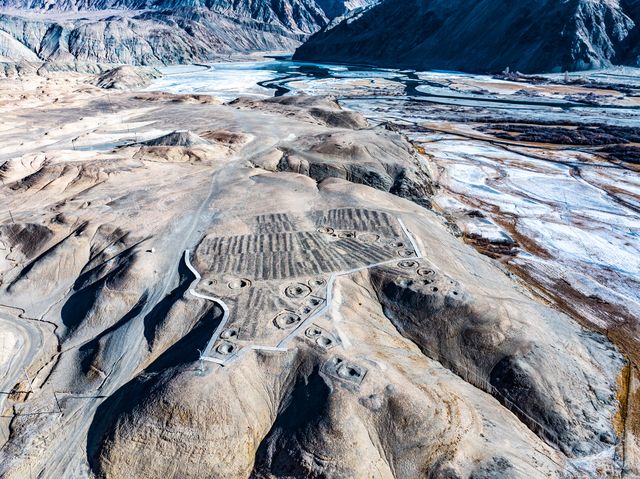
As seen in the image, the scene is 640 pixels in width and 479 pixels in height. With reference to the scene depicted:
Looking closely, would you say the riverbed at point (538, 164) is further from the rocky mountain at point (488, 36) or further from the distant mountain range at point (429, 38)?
the distant mountain range at point (429, 38)

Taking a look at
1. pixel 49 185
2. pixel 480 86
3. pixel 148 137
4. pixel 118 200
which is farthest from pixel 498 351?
pixel 480 86

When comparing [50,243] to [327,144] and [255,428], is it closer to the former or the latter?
[255,428]

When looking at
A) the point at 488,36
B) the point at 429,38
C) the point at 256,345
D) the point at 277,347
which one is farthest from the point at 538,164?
the point at 429,38

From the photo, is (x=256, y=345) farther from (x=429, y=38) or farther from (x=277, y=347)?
(x=429, y=38)

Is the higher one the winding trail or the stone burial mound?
the winding trail

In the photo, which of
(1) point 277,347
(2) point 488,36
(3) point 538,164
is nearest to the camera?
(1) point 277,347

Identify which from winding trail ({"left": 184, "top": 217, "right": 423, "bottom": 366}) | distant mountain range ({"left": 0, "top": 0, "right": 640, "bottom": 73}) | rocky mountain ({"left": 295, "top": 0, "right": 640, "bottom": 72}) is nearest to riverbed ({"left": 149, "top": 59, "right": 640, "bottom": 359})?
rocky mountain ({"left": 295, "top": 0, "right": 640, "bottom": 72})

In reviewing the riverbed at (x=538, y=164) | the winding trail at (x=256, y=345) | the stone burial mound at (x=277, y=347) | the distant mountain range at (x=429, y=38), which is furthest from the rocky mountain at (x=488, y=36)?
the winding trail at (x=256, y=345)

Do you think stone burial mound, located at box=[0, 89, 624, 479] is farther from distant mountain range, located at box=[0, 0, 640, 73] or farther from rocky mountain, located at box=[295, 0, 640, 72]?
distant mountain range, located at box=[0, 0, 640, 73]
